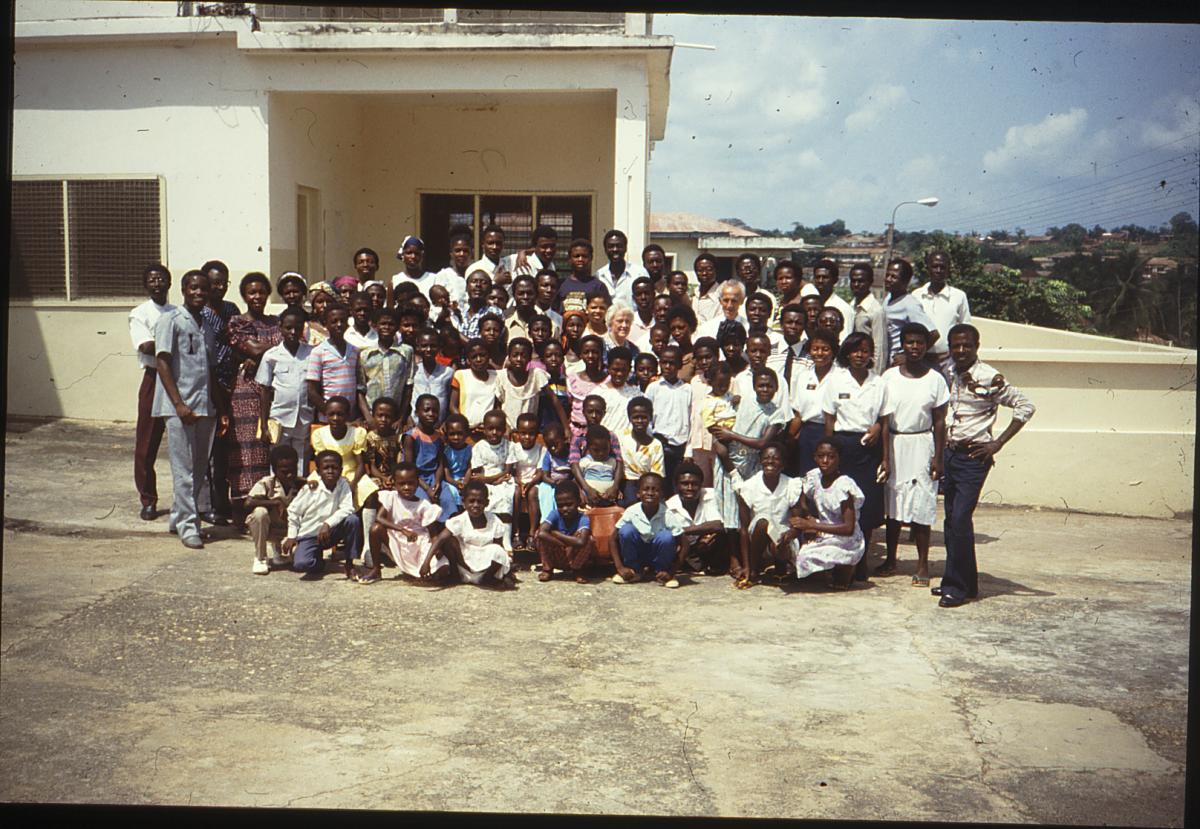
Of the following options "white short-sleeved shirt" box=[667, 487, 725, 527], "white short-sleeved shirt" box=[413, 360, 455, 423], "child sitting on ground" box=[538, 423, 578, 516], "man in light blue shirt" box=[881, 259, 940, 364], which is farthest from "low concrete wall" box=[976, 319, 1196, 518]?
"white short-sleeved shirt" box=[413, 360, 455, 423]

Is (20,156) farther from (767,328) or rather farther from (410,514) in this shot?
(767,328)

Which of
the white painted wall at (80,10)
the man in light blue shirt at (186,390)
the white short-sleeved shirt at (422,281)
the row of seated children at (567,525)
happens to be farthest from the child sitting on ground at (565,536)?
the white painted wall at (80,10)

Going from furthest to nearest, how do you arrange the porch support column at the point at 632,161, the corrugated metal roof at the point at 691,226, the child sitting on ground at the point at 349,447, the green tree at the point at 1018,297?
the corrugated metal roof at the point at 691,226, the green tree at the point at 1018,297, the porch support column at the point at 632,161, the child sitting on ground at the point at 349,447

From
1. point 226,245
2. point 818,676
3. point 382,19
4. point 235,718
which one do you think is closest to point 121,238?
point 226,245

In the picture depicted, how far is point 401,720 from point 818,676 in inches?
71.1

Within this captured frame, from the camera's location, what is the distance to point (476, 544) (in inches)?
246

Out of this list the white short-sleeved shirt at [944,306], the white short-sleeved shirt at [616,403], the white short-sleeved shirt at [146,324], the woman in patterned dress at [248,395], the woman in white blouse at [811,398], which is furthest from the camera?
the white short-sleeved shirt at [944,306]

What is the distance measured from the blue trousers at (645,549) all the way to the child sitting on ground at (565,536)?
190 millimetres

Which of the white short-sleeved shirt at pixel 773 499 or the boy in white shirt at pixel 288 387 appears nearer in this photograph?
the white short-sleeved shirt at pixel 773 499

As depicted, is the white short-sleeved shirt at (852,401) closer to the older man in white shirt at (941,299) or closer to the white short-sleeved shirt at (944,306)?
the older man in white shirt at (941,299)

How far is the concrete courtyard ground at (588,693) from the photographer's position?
12.5 feet

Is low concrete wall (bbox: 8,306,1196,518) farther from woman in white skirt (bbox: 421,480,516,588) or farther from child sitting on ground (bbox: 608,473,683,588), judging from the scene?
woman in white skirt (bbox: 421,480,516,588)

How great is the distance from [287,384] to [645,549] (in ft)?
7.79

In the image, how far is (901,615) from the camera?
19.3 feet
